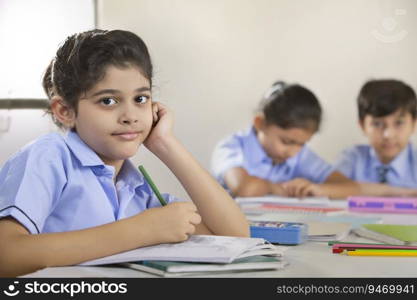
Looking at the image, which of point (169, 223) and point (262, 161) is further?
point (262, 161)

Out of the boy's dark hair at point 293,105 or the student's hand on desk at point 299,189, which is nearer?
the student's hand on desk at point 299,189

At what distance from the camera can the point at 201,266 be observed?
0.88m

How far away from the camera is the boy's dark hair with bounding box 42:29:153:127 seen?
1.13m

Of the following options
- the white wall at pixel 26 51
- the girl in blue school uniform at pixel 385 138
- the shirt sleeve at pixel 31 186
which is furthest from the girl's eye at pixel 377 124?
the shirt sleeve at pixel 31 186

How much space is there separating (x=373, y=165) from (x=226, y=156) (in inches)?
25.0

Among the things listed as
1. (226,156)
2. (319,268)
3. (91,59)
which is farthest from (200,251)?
(226,156)

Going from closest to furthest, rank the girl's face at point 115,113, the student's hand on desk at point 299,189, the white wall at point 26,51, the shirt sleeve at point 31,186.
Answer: the shirt sleeve at point 31,186, the girl's face at point 115,113, the white wall at point 26,51, the student's hand on desk at point 299,189

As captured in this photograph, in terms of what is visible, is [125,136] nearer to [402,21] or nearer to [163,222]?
[163,222]

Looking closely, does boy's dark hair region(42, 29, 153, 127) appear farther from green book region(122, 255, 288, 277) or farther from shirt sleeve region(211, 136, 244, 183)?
shirt sleeve region(211, 136, 244, 183)

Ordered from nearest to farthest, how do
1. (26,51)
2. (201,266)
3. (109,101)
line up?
1. (201,266)
2. (109,101)
3. (26,51)

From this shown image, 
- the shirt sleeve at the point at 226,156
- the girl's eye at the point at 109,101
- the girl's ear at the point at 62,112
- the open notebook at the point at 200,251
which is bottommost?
the shirt sleeve at the point at 226,156

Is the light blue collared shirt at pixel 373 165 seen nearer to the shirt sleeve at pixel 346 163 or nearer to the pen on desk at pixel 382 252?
the shirt sleeve at pixel 346 163

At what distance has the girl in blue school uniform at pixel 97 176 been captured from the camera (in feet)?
3.08

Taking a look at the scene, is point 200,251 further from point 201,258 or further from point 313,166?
point 313,166
